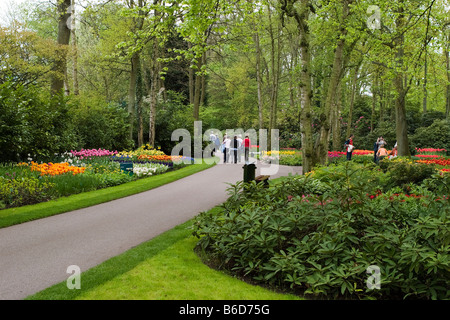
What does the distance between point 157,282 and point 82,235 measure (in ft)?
9.36

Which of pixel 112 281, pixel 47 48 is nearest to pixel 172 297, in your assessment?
pixel 112 281

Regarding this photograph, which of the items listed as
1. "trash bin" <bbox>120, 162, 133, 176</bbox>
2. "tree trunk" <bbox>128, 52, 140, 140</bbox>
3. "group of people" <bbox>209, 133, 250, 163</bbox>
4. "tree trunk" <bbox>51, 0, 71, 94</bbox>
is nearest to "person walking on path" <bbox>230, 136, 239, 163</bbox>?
"group of people" <bbox>209, 133, 250, 163</bbox>

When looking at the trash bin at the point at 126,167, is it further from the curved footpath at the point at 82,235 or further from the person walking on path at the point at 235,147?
the person walking on path at the point at 235,147

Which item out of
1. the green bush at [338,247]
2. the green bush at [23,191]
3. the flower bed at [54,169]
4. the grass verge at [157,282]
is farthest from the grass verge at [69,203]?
the green bush at [338,247]

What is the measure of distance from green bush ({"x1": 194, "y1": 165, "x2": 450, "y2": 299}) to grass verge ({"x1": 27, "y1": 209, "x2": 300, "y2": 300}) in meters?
0.26

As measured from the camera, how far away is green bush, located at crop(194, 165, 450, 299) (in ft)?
12.5

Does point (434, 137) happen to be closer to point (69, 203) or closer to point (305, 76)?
point (305, 76)

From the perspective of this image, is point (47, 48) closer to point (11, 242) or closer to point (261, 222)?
point (11, 242)

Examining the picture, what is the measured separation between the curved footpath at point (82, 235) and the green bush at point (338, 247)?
161cm

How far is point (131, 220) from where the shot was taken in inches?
299

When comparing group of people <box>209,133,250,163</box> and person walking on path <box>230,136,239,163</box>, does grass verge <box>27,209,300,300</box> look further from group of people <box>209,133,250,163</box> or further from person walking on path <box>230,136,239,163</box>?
person walking on path <box>230,136,239,163</box>

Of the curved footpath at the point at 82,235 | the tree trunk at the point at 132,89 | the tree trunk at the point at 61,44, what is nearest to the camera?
the curved footpath at the point at 82,235

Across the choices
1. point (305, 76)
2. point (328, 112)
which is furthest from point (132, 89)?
point (305, 76)

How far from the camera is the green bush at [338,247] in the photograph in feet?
12.5
